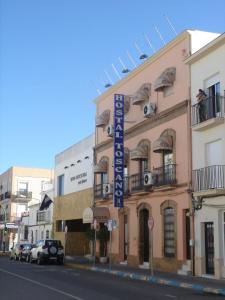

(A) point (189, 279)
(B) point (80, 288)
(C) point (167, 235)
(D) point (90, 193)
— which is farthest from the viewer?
(D) point (90, 193)

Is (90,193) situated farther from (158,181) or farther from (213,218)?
(213,218)

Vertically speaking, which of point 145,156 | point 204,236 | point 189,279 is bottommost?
point 189,279

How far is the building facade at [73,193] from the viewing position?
137 feet

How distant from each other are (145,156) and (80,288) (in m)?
13.9

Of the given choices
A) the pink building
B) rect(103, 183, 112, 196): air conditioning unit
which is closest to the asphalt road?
the pink building

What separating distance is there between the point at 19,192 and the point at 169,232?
4744 centimetres

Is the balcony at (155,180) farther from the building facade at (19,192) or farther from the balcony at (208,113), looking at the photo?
the building facade at (19,192)

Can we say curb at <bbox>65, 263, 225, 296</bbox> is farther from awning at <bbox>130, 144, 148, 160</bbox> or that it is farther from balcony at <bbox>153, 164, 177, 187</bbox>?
awning at <bbox>130, 144, 148, 160</bbox>

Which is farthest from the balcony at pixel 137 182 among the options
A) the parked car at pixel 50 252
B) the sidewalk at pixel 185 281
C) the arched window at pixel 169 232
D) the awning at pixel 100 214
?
the parked car at pixel 50 252

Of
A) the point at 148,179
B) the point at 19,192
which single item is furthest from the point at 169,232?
the point at 19,192

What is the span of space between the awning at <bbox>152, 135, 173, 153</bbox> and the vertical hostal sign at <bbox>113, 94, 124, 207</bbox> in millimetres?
4207

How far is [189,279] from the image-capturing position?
23.0 metres

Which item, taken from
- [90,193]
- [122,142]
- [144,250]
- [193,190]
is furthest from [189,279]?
[90,193]

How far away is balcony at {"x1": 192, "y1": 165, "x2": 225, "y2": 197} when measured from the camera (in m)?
23.2
